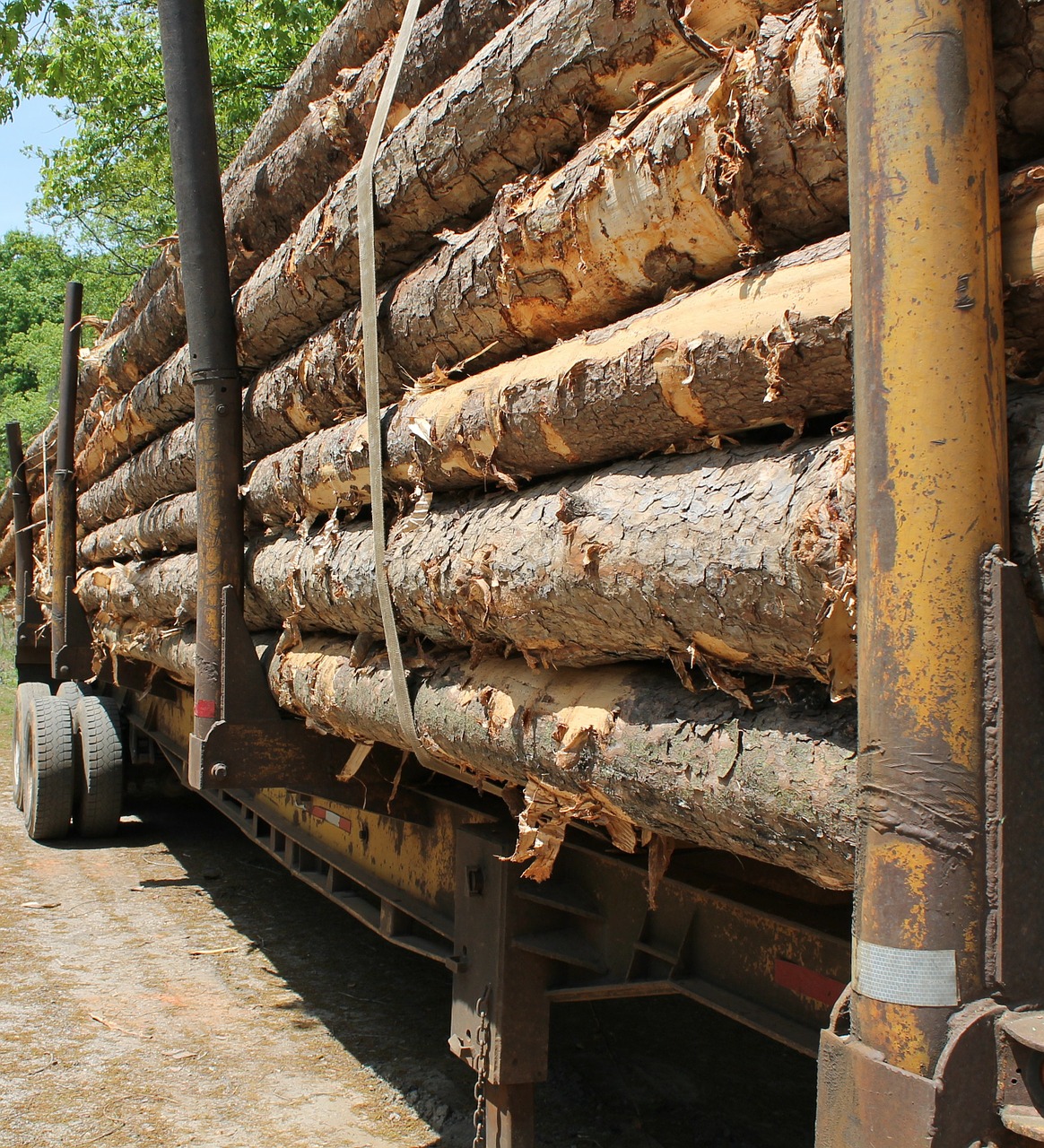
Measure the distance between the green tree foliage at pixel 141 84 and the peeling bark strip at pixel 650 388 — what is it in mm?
8837

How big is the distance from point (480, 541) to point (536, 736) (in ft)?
1.41

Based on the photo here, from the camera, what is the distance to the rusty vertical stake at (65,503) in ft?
26.2

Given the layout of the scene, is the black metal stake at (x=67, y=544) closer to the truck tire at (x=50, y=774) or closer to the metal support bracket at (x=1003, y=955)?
the truck tire at (x=50, y=774)

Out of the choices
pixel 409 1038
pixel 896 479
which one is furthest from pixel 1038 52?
pixel 409 1038

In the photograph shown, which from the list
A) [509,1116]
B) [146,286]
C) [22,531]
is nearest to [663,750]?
[509,1116]

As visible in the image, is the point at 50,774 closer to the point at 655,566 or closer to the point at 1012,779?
the point at 655,566

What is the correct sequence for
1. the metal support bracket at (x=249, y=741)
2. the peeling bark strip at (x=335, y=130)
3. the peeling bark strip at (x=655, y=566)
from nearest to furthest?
the peeling bark strip at (x=655, y=566)
the peeling bark strip at (x=335, y=130)
the metal support bracket at (x=249, y=741)

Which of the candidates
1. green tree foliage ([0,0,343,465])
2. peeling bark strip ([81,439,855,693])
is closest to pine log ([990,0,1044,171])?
peeling bark strip ([81,439,855,693])

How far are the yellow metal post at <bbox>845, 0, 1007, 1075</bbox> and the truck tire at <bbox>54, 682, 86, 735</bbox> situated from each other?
812 cm

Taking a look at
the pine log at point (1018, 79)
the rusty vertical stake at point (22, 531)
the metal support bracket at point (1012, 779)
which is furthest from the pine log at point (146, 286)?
the metal support bracket at point (1012, 779)

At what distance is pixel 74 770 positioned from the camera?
834 centimetres

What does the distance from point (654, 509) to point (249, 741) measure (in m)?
2.28

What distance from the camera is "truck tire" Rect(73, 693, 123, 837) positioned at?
818 centimetres

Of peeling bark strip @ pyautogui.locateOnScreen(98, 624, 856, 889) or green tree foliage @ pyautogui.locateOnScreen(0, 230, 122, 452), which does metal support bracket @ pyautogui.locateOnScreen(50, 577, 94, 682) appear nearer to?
peeling bark strip @ pyautogui.locateOnScreen(98, 624, 856, 889)
